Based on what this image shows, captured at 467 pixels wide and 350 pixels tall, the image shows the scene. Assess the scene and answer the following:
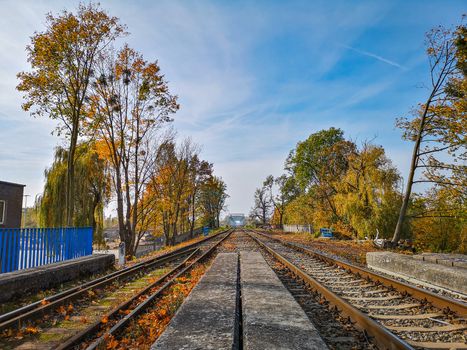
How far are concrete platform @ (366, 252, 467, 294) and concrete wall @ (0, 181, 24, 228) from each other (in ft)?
81.7

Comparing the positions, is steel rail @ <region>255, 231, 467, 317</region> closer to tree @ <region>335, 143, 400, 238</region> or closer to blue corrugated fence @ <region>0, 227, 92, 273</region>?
blue corrugated fence @ <region>0, 227, 92, 273</region>

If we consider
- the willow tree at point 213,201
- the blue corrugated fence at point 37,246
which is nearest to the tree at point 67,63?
the blue corrugated fence at point 37,246

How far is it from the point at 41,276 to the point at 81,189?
19.1 m

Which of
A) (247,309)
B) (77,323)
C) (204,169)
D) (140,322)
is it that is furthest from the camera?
(204,169)

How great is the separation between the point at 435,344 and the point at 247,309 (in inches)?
95.9

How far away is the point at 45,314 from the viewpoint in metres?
6.23

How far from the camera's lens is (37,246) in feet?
32.6

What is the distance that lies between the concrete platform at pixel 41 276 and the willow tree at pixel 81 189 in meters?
13.7

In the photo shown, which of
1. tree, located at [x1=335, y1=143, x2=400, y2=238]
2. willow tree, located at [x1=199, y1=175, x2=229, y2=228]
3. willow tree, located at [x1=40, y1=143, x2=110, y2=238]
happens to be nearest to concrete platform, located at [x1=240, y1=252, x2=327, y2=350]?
tree, located at [x1=335, y1=143, x2=400, y2=238]

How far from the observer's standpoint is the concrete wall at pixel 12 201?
23.9m

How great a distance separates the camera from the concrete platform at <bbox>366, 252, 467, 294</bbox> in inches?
256

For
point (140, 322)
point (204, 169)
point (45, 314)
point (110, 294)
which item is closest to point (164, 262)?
point (110, 294)

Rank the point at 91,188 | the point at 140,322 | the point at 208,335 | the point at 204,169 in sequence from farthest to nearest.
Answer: the point at 204,169
the point at 91,188
the point at 140,322
the point at 208,335

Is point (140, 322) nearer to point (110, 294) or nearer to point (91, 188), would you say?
point (110, 294)
